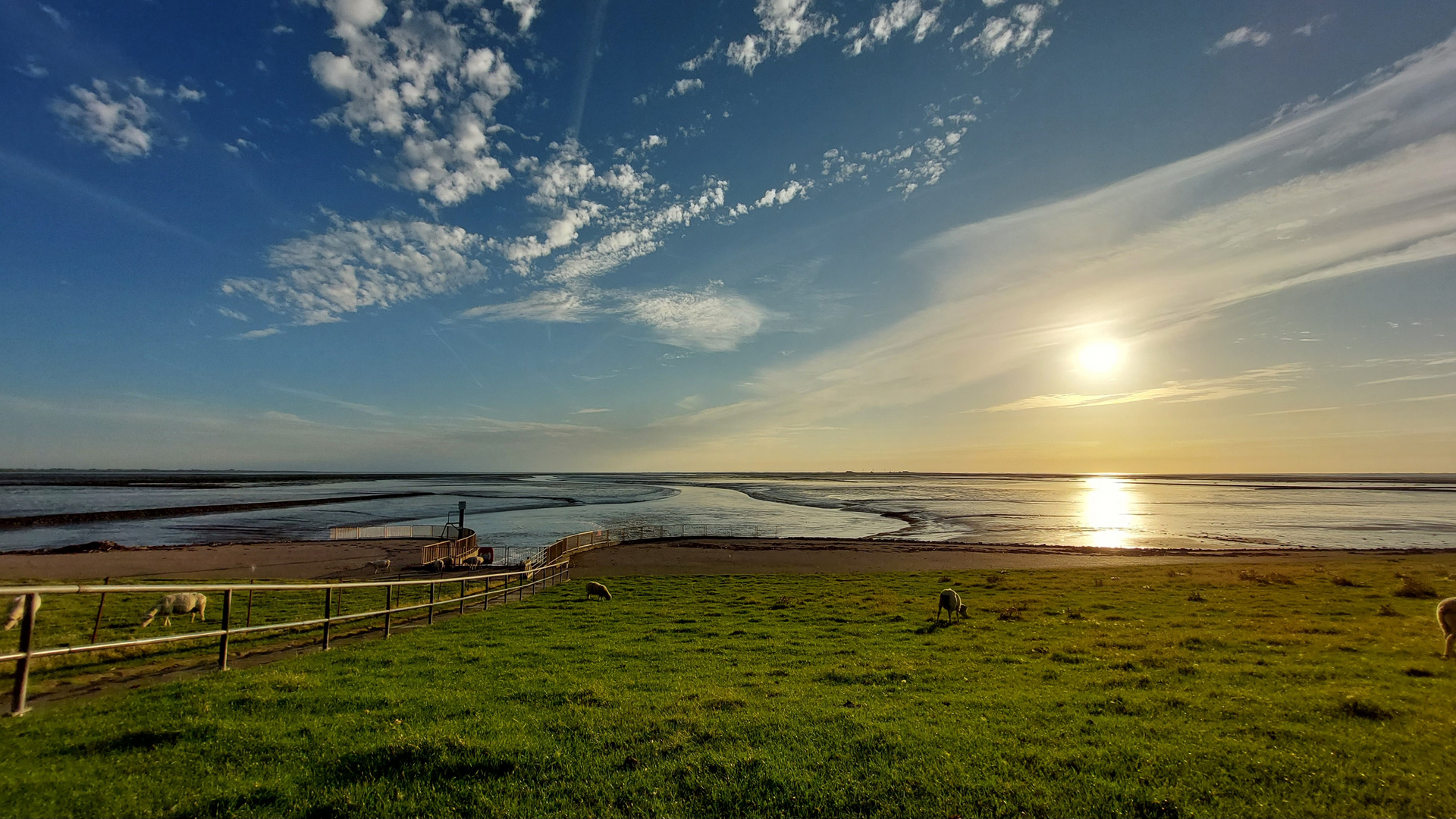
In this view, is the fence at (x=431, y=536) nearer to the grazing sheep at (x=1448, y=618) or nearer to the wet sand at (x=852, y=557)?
the wet sand at (x=852, y=557)

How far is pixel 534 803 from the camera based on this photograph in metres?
5.66

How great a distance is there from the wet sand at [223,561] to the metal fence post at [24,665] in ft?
85.3

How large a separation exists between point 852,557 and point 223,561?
42.2 m

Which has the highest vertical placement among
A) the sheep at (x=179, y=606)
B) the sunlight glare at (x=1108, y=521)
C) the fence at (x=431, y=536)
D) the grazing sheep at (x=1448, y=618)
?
the grazing sheep at (x=1448, y=618)

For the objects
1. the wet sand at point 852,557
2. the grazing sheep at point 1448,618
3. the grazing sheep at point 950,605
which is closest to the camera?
the grazing sheep at point 1448,618

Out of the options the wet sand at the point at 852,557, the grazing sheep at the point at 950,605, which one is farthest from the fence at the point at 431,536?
the grazing sheep at the point at 950,605

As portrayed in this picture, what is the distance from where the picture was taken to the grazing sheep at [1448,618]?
1120 centimetres

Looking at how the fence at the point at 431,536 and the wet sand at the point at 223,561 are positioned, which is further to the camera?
the fence at the point at 431,536

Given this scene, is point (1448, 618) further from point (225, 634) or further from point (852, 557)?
point (852, 557)

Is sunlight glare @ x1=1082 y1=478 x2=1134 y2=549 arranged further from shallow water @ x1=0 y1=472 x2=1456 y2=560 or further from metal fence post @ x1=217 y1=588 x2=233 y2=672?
metal fence post @ x1=217 y1=588 x2=233 y2=672

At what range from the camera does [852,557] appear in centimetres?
4200

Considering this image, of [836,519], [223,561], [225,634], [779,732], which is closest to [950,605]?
[779,732]

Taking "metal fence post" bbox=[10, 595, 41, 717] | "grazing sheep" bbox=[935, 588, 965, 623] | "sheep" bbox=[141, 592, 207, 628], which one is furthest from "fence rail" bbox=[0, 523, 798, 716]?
"grazing sheep" bbox=[935, 588, 965, 623]

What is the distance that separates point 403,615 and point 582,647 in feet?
30.4
